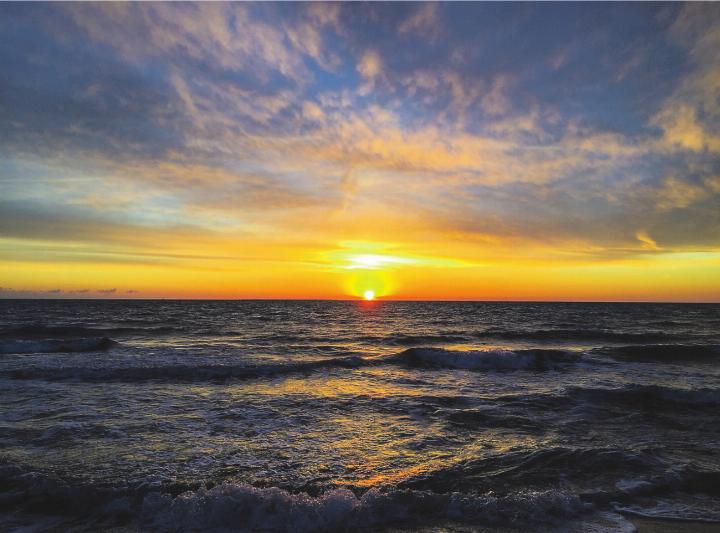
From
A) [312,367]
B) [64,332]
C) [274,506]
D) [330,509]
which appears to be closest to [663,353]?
[312,367]

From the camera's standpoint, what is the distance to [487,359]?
24.5 metres

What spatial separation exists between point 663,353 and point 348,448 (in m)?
28.8

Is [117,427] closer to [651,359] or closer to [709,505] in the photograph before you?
[709,505]

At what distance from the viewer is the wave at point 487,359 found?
76.6 feet

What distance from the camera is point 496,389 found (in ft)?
54.4

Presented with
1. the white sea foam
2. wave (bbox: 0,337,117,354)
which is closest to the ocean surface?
the white sea foam

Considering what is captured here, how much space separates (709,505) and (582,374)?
14.4 metres

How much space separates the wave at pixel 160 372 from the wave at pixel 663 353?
68.7 ft

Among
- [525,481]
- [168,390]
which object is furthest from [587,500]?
[168,390]

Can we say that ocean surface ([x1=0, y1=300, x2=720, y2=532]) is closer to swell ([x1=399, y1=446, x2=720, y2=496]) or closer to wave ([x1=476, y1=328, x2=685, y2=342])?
swell ([x1=399, y1=446, x2=720, y2=496])

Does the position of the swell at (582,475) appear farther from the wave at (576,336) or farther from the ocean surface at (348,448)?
the wave at (576,336)

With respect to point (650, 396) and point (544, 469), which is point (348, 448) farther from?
point (650, 396)

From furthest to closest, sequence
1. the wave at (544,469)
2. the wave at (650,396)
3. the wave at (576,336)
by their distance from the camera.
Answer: the wave at (576,336) < the wave at (650,396) < the wave at (544,469)

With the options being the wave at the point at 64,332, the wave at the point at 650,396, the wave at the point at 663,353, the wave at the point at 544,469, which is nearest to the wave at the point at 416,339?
the wave at the point at 663,353
